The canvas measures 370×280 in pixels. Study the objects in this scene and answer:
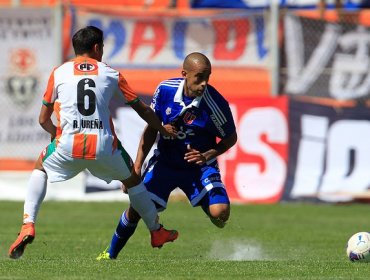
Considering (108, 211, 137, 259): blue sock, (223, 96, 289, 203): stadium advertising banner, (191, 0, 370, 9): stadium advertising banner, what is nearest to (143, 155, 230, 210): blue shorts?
(108, 211, 137, 259): blue sock

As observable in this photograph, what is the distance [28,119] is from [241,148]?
4.33m

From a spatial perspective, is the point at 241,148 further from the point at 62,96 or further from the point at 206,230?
the point at 62,96

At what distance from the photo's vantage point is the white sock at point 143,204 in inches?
387

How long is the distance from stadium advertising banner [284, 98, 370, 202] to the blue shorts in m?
9.13

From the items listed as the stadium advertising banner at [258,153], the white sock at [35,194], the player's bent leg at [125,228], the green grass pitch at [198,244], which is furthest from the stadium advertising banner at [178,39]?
the white sock at [35,194]

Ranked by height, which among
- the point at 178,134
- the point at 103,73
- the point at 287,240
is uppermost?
the point at 103,73

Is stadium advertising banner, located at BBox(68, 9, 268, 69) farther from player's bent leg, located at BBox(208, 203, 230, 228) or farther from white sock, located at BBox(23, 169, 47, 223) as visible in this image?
white sock, located at BBox(23, 169, 47, 223)

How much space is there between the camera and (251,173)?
771 inches

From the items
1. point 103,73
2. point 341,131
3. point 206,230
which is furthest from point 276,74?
point 103,73

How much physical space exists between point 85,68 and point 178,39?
41.6 ft

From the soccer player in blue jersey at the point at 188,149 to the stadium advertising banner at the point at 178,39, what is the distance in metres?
11.3

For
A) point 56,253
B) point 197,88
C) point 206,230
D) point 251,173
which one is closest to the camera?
point 197,88

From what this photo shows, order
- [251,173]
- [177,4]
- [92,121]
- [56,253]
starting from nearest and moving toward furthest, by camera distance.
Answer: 1. [92,121]
2. [56,253]
3. [251,173]
4. [177,4]

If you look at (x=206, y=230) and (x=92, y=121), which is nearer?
(x=92, y=121)
